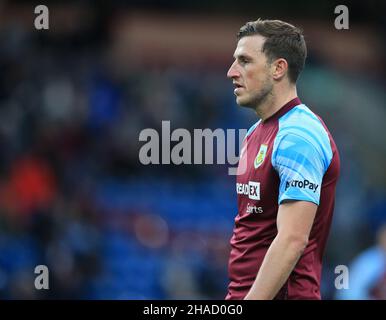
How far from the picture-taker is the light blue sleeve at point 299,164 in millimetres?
4367

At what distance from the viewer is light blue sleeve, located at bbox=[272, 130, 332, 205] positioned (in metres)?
4.37

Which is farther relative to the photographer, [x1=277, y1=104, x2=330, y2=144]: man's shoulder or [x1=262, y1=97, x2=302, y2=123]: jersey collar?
[x1=262, y1=97, x2=302, y2=123]: jersey collar

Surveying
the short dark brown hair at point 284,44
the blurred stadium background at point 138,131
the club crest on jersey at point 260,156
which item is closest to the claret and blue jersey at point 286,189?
the club crest on jersey at point 260,156

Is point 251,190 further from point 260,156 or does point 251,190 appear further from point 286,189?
point 286,189

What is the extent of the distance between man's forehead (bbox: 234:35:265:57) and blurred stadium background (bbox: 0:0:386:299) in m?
5.45

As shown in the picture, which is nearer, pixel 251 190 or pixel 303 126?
pixel 303 126

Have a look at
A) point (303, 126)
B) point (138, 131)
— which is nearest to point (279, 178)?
point (303, 126)

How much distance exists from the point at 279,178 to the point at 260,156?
0.19 meters

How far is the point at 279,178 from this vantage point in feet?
15.0

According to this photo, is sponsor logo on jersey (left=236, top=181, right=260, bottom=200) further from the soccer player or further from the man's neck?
the man's neck

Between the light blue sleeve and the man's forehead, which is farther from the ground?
the man's forehead

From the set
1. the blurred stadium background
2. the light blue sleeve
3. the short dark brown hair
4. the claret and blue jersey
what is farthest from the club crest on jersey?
the blurred stadium background

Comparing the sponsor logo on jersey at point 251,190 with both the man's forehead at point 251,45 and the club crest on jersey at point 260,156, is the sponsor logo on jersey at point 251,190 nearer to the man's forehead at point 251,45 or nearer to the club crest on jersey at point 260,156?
the club crest on jersey at point 260,156
